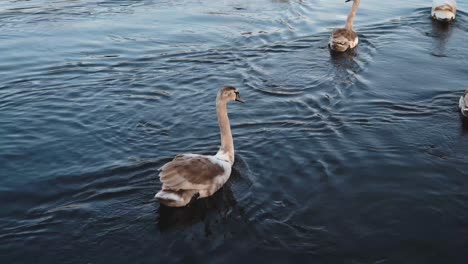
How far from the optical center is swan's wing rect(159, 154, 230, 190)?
9773 mm

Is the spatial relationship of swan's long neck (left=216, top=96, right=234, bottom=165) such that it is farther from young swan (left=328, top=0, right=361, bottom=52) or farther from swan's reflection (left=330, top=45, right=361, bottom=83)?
young swan (left=328, top=0, right=361, bottom=52)

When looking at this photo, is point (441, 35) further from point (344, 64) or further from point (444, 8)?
point (344, 64)

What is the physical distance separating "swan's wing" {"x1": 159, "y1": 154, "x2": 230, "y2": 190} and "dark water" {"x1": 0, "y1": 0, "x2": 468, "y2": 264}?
0.49 meters

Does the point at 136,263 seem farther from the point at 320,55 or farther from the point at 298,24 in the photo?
the point at 298,24

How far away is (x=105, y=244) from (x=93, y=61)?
1137 cm

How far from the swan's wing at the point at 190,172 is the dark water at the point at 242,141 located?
490 millimetres

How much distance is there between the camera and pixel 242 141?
13.0 meters

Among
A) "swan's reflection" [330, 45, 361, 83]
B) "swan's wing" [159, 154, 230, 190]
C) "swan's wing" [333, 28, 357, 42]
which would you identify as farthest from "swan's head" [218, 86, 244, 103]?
A: "swan's wing" [333, 28, 357, 42]

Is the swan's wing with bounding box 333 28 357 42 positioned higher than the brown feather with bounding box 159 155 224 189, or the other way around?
the swan's wing with bounding box 333 28 357 42

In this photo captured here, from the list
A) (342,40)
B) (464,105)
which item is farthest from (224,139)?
(342,40)

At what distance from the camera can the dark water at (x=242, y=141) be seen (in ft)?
30.1

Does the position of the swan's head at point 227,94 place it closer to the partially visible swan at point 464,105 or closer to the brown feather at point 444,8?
the partially visible swan at point 464,105

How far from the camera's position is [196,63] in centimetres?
1898

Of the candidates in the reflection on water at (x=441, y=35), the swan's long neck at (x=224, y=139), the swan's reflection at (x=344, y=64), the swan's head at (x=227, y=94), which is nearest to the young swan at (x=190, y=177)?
the swan's long neck at (x=224, y=139)
